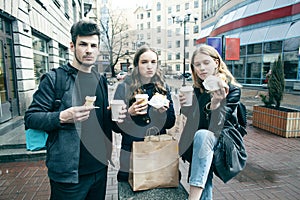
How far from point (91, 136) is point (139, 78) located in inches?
29.5

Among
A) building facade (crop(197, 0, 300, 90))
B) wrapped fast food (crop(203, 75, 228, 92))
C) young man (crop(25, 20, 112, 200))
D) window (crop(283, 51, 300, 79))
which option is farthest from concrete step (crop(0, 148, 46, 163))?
window (crop(283, 51, 300, 79))

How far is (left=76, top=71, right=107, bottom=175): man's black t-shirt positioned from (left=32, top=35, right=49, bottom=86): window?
28.0ft

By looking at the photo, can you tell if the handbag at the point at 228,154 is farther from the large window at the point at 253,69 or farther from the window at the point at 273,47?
the large window at the point at 253,69

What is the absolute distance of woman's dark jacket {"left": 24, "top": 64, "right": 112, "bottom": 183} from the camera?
5.19 feet

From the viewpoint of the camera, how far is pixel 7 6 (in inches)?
249

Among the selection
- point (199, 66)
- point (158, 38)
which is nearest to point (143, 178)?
point (199, 66)

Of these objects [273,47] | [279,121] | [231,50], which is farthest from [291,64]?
[279,121]

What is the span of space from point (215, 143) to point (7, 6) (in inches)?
290

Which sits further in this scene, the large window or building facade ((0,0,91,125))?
the large window

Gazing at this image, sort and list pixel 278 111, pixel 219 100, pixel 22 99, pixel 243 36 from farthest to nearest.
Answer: pixel 243 36, pixel 22 99, pixel 278 111, pixel 219 100

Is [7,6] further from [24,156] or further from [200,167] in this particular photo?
[200,167]

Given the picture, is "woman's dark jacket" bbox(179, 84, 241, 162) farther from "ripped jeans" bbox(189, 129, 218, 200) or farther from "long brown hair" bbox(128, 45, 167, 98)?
Result: "long brown hair" bbox(128, 45, 167, 98)

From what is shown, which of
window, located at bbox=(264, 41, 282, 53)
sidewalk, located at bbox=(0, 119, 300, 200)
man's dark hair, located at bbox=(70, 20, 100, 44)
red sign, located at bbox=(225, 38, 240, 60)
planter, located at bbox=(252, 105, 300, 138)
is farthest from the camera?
window, located at bbox=(264, 41, 282, 53)

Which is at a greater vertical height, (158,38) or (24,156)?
(158,38)
